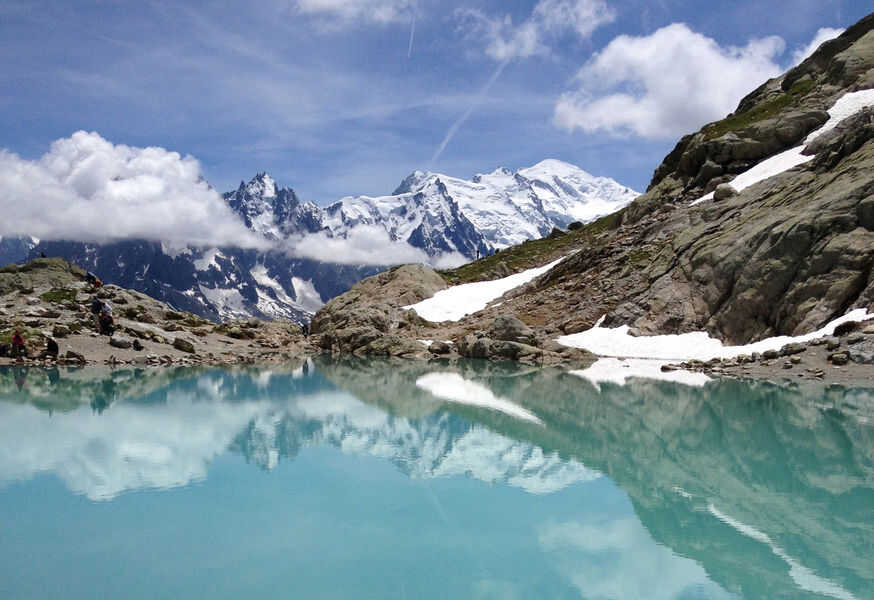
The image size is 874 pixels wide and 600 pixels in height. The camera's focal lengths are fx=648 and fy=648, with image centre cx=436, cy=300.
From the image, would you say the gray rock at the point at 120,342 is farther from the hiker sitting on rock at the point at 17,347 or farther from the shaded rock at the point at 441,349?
the shaded rock at the point at 441,349

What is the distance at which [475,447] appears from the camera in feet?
68.3

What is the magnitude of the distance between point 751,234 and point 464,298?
117 ft

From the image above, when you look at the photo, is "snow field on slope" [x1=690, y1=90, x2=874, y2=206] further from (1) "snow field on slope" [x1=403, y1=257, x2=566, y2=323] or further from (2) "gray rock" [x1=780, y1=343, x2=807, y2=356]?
(2) "gray rock" [x1=780, y1=343, x2=807, y2=356]

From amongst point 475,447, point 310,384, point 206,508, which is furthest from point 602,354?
point 206,508

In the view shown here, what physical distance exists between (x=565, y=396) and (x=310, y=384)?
16.1 meters

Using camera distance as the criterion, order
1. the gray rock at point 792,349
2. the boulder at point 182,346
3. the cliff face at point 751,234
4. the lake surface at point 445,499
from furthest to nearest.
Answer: the boulder at point 182,346 < the cliff face at point 751,234 < the gray rock at point 792,349 < the lake surface at point 445,499

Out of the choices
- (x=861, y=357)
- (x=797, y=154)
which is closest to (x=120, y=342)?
(x=861, y=357)

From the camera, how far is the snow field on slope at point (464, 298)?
71.6m

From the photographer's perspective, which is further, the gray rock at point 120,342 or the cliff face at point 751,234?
the gray rock at point 120,342

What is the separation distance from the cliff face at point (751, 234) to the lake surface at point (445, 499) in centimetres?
1382

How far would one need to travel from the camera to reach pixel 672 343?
46.8 meters

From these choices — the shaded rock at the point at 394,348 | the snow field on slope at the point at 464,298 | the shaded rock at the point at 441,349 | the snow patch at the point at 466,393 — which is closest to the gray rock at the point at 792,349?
the snow patch at the point at 466,393

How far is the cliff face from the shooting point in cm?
3994

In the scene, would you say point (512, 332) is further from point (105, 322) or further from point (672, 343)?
point (105, 322)
